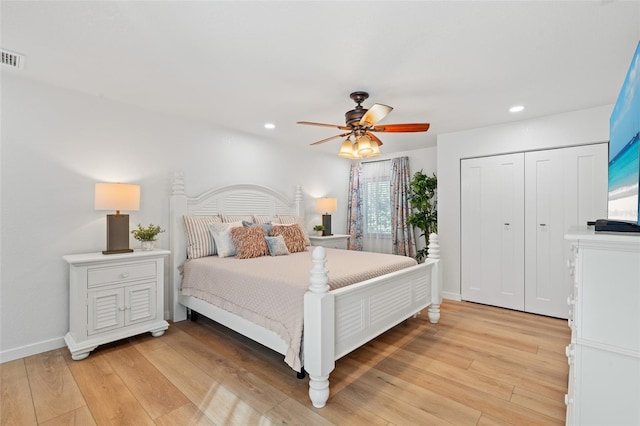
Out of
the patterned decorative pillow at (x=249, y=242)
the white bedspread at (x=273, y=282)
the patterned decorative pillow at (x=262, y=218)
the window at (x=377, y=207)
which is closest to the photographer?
the white bedspread at (x=273, y=282)

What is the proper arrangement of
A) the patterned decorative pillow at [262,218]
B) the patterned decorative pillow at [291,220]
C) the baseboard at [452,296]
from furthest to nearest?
the patterned decorative pillow at [291,220], the baseboard at [452,296], the patterned decorative pillow at [262,218]

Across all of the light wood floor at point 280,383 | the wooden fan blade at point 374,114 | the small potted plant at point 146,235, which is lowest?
the light wood floor at point 280,383

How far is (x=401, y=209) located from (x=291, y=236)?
2.35 m

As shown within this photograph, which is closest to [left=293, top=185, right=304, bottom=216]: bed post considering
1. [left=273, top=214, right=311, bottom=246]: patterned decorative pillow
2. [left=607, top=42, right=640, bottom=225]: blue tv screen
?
[left=273, top=214, right=311, bottom=246]: patterned decorative pillow

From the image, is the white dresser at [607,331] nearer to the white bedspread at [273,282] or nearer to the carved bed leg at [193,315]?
the white bedspread at [273,282]

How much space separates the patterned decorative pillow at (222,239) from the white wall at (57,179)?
0.56 meters

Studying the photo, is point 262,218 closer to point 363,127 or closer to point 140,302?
point 140,302

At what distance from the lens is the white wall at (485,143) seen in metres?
3.26

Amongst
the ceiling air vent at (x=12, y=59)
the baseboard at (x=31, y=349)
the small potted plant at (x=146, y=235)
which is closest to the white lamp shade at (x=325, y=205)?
the small potted plant at (x=146, y=235)

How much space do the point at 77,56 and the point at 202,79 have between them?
2.79 feet

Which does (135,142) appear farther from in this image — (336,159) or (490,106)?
(490,106)

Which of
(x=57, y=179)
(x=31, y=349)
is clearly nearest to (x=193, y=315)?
(x=31, y=349)

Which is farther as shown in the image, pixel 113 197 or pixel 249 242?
pixel 249 242

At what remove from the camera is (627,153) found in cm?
151
